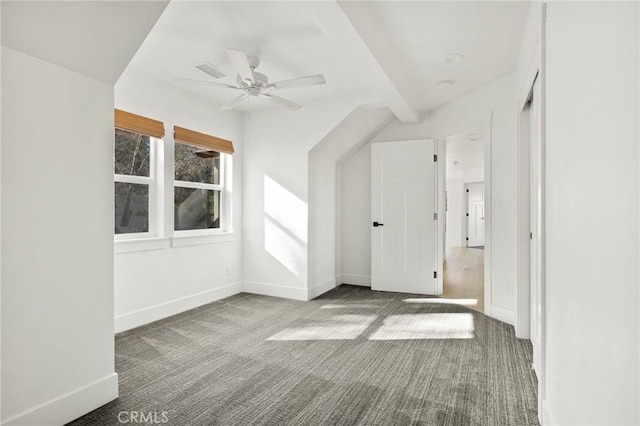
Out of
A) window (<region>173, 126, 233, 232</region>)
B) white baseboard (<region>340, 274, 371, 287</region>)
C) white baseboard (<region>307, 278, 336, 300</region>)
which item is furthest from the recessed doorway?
window (<region>173, 126, 233, 232</region>)

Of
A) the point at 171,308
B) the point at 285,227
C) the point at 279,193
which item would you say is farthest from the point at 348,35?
the point at 171,308

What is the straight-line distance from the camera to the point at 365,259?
5.35m

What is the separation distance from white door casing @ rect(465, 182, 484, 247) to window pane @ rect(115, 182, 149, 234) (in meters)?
9.95

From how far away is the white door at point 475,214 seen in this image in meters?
11.2

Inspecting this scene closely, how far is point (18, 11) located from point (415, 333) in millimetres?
3434

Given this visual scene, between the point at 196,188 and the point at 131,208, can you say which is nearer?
the point at 131,208

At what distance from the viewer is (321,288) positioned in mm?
4824

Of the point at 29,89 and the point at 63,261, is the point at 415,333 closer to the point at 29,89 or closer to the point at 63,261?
the point at 63,261

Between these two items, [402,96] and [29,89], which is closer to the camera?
[29,89]

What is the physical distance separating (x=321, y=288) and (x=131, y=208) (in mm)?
2552

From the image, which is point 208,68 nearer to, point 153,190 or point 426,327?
point 153,190

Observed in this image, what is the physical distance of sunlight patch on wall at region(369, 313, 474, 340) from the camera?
3.17m
